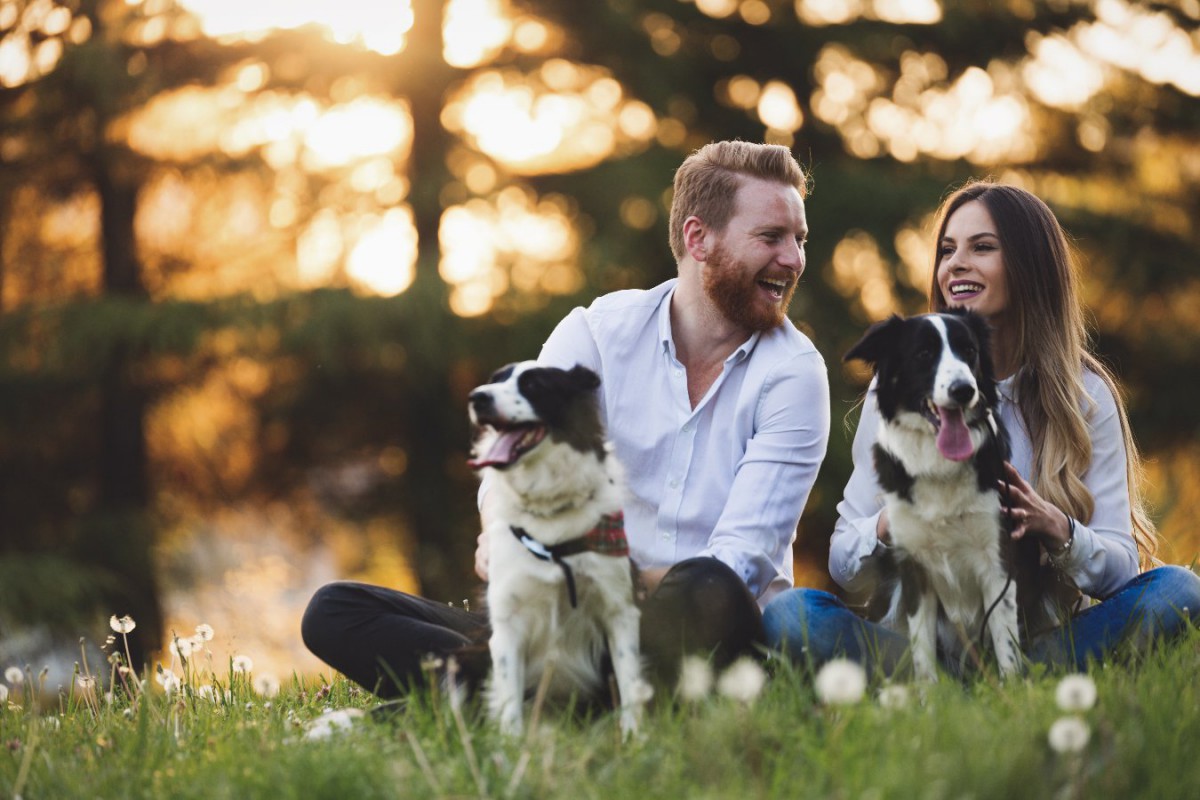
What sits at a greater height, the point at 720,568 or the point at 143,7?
the point at 143,7

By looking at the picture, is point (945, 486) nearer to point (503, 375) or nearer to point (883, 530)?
point (883, 530)

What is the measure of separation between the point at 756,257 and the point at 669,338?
425 mm

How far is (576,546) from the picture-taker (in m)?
3.35

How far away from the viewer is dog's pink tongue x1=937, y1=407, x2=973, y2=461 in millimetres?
3549

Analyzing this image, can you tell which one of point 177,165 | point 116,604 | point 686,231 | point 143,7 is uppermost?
point 143,7

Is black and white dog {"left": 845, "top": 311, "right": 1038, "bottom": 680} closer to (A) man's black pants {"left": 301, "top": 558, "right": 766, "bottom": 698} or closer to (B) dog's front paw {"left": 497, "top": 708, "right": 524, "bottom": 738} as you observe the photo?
(A) man's black pants {"left": 301, "top": 558, "right": 766, "bottom": 698}

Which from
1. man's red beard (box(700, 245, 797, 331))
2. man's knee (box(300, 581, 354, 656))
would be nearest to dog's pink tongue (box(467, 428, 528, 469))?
man's knee (box(300, 581, 354, 656))

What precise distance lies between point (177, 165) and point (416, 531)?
4.09m

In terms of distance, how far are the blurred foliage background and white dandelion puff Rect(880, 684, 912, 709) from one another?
7.50m

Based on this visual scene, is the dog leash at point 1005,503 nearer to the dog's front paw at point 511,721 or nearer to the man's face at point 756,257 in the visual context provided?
the man's face at point 756,257

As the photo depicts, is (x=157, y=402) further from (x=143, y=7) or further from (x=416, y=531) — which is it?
(x=143, y=7)

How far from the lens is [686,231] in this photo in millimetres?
4379

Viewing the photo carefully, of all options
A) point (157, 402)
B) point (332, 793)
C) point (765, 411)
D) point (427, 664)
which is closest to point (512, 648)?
point (427, 664)

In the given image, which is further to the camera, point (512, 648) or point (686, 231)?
point (686, 231)
